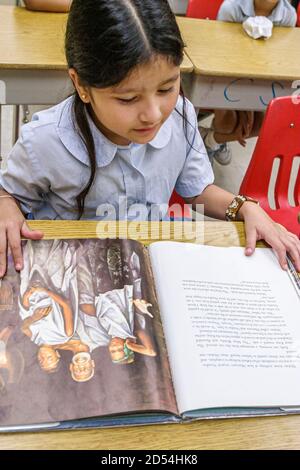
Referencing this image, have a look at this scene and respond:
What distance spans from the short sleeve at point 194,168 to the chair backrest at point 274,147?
24 cm

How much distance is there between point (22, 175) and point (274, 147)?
0.68 meters

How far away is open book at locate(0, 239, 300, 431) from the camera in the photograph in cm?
53

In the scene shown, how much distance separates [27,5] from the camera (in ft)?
5.76

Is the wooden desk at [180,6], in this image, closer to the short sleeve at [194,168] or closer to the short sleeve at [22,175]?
the short sleeve at [194,168]

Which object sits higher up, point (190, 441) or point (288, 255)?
point (288, 255)

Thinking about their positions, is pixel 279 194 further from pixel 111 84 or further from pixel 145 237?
pixel 111 84

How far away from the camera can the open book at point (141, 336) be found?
53 centimetres

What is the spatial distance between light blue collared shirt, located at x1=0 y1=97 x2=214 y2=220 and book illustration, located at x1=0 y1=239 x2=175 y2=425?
0.20m

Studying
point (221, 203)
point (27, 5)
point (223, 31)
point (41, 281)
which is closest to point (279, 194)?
point (221, 203)

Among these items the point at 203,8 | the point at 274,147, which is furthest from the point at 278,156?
the point at 203,8

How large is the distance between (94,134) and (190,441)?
0.56 m

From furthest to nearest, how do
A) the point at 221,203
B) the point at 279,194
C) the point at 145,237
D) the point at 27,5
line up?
the point at 27,5 → the point at 279,194 → the point at 221,203 → the point at 145,237

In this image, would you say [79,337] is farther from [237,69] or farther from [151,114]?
[237,69]

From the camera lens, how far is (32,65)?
1.43m
